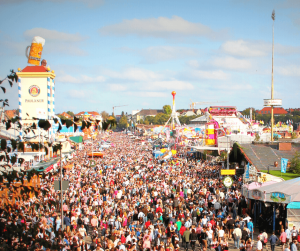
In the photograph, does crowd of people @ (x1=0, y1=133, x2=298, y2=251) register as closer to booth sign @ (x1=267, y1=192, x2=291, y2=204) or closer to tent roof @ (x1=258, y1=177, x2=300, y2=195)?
booth sign @ (x1=267, y1=192, x2=291, y2=204)

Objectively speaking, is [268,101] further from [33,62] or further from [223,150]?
[33,62]

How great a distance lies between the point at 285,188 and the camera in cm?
1413

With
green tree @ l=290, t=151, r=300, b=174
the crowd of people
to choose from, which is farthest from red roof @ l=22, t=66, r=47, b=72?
green tree @ l=290, t=151, r=300, b=174

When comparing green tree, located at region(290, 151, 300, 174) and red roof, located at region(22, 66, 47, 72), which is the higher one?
red roof, located at region(22, 66, 47, 72)

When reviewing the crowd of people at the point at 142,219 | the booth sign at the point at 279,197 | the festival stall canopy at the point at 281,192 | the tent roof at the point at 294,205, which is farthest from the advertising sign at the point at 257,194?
the tent roof at the point at 294,205

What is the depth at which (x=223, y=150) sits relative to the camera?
3581cm

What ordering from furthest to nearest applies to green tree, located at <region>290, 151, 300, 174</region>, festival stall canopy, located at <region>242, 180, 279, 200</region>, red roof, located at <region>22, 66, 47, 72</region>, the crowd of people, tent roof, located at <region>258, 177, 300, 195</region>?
red roof, located at <region>22, 66, 47, 72</region> → green tree, located at <region>290, 151, 300, 174</region> → festival stall canopy, located at <region>242, 180, 279, 200</region> → tent roof, located at <region>258, 177, 300, 195</region> → the crowd of people

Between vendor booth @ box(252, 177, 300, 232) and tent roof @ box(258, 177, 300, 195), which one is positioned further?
tent roof @ box(258, 177, 300, 195)

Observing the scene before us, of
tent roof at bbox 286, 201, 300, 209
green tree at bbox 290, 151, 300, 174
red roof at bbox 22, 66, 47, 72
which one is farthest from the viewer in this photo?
red roof at bbox 22, 66, 47, 72

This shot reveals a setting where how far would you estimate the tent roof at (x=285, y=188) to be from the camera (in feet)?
45.1

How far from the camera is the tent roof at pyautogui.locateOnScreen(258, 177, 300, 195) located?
1374 centimetres

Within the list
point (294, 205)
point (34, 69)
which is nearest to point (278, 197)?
point (294, 205)

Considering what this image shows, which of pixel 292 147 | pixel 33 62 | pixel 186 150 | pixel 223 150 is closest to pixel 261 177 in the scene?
pixel 292 147

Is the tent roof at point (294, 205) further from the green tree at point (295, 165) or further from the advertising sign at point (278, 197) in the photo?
the green tree at point (295, 165)
